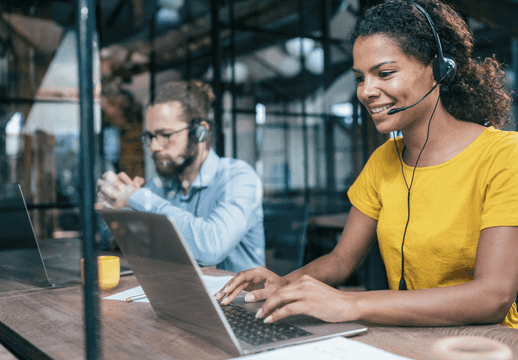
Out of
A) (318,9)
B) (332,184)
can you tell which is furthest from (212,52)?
(332,184)

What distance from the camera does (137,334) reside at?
828 millimetres

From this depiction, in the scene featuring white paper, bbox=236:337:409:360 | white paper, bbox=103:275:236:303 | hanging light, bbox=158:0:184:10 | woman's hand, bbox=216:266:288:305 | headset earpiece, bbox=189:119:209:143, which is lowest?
white paper, bbox=103:275:236:303

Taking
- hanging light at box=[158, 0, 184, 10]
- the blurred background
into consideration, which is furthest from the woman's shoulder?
hanging light at box=[158, 0, 184, 10]

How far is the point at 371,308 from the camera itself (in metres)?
0.84

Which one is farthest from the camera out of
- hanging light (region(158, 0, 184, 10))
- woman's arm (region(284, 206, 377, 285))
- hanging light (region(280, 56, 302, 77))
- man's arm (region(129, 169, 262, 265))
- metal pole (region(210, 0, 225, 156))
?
hanging light (region(280, 56, 302, 77))

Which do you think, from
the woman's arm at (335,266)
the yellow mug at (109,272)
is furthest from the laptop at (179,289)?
the yellow mug at (109,272)

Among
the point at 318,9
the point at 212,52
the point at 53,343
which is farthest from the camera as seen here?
the point at 318,9

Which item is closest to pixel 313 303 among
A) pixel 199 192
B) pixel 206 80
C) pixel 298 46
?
pixel 199 192

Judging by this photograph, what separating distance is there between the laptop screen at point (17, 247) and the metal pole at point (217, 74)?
7.35ft

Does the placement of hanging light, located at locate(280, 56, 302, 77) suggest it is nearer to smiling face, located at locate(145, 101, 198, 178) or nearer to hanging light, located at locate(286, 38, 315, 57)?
hanging light, located at locate(286, 38, 315, 57)

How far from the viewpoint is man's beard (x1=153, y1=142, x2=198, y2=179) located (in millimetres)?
2416

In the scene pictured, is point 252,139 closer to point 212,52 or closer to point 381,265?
point 212,52

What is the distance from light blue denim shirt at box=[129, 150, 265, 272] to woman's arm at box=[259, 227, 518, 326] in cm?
110

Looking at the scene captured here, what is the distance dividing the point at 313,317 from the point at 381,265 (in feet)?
5.35
